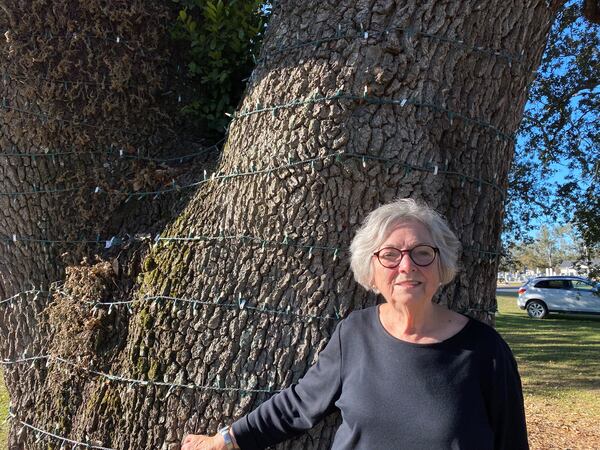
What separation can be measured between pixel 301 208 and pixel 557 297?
19.8m

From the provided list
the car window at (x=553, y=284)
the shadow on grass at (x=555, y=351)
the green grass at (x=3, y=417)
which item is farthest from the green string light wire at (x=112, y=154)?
the car window at (x=553, y=284)

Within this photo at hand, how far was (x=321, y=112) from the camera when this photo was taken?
7.25ft

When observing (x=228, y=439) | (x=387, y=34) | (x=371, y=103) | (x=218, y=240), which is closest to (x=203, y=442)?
(x=228, y=439)

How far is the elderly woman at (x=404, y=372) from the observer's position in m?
1.71

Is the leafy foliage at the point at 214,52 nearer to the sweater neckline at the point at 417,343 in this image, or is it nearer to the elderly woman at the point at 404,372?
the elderly woman at the point at 404,372

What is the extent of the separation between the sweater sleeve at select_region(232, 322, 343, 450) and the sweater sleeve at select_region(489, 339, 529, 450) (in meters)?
0.51

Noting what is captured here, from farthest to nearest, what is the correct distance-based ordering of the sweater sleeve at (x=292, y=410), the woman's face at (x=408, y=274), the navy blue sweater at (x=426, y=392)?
the sweater sleeve at (x=292, y=410)
the woman's face at (x=408, y=274)
the navy blue sweater at (x=426, y=392)

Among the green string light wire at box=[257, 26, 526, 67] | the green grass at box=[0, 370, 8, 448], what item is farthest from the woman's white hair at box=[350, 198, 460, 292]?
the green grass at box=[0, 370, 8, 448]

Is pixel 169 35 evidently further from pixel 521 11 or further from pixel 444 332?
pixel 444 332

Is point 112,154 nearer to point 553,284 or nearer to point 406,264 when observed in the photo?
point 406,264

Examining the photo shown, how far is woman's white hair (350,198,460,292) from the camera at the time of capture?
189 centimetres

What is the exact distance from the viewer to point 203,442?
6.77ft

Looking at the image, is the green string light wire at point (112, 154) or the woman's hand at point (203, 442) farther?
the green string light wire at point (112, 154)

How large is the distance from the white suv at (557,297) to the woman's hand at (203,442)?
1944 cm
